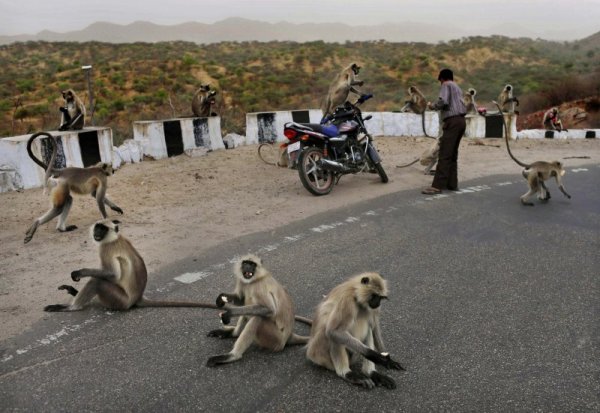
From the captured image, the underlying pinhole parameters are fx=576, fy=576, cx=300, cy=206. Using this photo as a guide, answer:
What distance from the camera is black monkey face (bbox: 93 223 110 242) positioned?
4.35 m

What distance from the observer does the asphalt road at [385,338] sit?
325 centimetres

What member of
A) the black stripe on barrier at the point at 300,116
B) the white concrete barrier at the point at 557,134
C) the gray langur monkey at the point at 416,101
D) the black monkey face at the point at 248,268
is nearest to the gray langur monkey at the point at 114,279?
the black monkey face at the point at 248,268

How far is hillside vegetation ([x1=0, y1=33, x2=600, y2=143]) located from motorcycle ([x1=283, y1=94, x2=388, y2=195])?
552 cm

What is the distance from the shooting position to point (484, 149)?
13.6 metres

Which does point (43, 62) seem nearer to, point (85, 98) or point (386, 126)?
point (85, 98)

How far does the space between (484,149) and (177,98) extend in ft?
62.7

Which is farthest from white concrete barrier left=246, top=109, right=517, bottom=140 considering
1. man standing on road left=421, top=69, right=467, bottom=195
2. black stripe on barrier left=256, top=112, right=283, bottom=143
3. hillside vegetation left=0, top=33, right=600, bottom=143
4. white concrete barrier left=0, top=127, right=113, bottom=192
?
white concrete barrier left=0, top=127, right=113, bottom=192

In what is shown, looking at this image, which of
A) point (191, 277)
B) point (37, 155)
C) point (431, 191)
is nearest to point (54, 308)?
point (191, 277)

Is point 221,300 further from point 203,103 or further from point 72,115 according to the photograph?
point 203,103

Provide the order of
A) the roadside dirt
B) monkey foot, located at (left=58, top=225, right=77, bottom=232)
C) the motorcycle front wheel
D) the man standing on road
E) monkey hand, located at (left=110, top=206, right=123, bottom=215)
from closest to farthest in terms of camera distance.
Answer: the roadside dirt, monkey foot, located at (left=58, top=225, right=77, bottom=232), monkey hand, located at (left=110, top=206, right=123, bottom=215), the motorcycle front wheel, the man standing on road

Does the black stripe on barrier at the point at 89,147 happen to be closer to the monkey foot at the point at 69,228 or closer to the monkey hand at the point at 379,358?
the monkey foot at the point at 69,228

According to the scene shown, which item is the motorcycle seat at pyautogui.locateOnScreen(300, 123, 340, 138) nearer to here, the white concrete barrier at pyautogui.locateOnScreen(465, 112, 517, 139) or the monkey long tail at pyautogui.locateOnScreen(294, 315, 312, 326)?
the monkey long tail at pyautogui.locateOnScreen(294, 315, 312, 326)

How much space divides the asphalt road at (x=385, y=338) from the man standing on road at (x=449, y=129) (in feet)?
7.51

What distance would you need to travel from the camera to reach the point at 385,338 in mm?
3992
